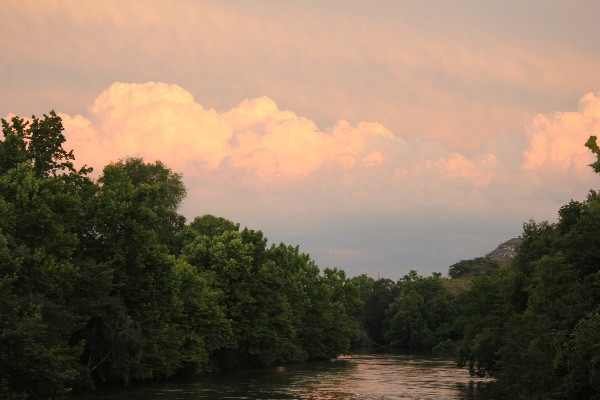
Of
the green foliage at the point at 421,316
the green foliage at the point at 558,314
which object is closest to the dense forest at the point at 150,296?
the green foliage at the point at 558,314

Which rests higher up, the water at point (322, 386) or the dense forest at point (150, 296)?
the dense forest at point (150, 296)

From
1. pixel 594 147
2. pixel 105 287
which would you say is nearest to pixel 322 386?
pixel 105 287

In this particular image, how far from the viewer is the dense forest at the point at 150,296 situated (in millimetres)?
47500

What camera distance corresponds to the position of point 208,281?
10244 centimetres

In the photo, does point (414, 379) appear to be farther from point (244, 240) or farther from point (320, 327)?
point (320, 327)

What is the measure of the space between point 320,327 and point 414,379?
53.3m

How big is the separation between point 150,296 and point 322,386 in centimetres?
1942

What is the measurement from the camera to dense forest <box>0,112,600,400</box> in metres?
47.5

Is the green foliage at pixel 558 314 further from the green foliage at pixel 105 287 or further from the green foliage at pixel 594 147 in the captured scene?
the green foliage at pixel 105 287

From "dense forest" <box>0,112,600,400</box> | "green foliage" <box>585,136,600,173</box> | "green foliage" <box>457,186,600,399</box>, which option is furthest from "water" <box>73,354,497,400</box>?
"green foliage" <box>585,136,600,173</box>

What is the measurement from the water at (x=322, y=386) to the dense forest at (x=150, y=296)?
2669mm

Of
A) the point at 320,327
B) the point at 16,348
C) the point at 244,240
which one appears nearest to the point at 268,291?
the point at 244,240

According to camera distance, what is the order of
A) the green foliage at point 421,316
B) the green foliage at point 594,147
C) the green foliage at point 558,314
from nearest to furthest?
1. the green foliage at point 594,147
2. the green foliage at point 558,314
3. the green foliage at point 421,316

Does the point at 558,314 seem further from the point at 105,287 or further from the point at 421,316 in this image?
the point at 421,316
